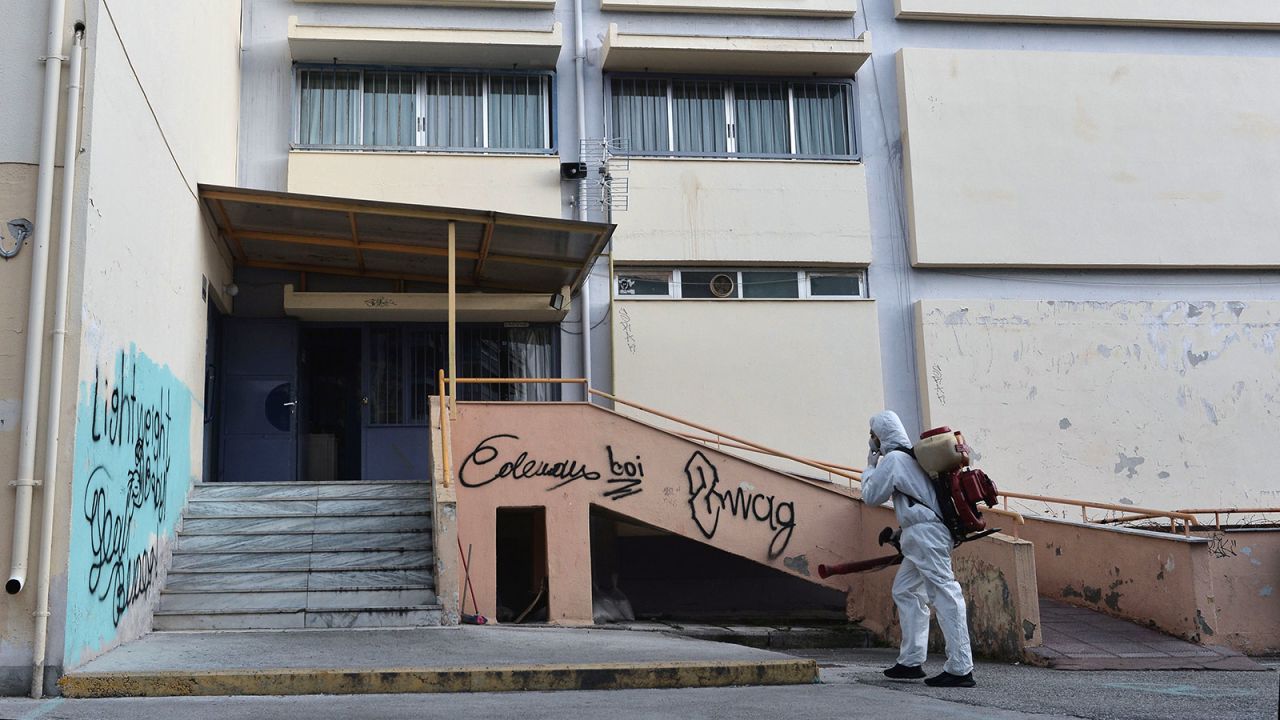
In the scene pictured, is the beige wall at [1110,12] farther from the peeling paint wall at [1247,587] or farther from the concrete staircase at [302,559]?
the concrete staircase at [302,559]

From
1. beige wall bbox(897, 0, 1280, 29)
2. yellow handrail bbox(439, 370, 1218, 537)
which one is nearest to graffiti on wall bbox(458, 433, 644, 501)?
yellow handrail bbox(439, 370, 1218, 537)

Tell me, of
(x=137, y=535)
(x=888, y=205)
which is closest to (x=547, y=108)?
(x=888, y=205)

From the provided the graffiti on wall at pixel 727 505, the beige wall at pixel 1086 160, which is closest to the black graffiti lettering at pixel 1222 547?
the graffiti on wall at pixel 727 505

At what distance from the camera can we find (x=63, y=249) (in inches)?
290

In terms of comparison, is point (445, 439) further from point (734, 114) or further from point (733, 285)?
point (734, 114)

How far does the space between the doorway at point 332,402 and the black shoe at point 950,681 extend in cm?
937

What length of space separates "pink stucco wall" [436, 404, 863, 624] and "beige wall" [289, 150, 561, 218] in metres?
4.02

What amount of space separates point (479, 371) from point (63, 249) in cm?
811

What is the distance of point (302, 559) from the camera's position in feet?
35.0

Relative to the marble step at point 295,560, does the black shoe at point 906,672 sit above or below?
below

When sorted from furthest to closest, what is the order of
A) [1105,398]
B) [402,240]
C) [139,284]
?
[1105,398] < [402,240] < [139,284]

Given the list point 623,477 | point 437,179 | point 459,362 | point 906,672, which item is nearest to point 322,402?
point 459,362

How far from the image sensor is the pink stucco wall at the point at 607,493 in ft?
39.1

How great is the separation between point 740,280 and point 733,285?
0.12 meters
